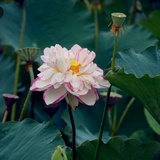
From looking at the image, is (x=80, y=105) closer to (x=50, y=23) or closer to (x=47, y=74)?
(x=50, y=23)

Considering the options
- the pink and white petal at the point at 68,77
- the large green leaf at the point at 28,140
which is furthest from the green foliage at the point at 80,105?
the pink and white petal at the point at 68,77

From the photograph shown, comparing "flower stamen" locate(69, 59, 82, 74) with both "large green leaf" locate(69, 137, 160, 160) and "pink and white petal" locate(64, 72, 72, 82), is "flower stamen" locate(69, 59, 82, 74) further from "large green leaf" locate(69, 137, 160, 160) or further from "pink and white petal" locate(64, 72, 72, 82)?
"large green leaf" locate(69, 137, 160, 160)

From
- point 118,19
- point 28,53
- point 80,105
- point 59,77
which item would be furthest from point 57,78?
point 80,105

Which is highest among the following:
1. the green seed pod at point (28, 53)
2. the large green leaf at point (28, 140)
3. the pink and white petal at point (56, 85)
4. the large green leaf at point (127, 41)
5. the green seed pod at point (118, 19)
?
the green seed pod at point (118, 19)

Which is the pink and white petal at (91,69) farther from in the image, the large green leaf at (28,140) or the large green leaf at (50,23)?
the large green leaf at (50,23)

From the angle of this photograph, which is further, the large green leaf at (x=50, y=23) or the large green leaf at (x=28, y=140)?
the large green leaf at (x=50, y=23)

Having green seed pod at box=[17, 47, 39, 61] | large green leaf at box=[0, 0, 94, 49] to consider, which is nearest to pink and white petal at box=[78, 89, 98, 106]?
green seed pod at box=[17, 47, 39, 61]

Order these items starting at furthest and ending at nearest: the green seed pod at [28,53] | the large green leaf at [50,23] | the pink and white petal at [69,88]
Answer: the large green leaf at [50,23] < the green seed pod at [28,53] < the pink and white petal at [69,88]
